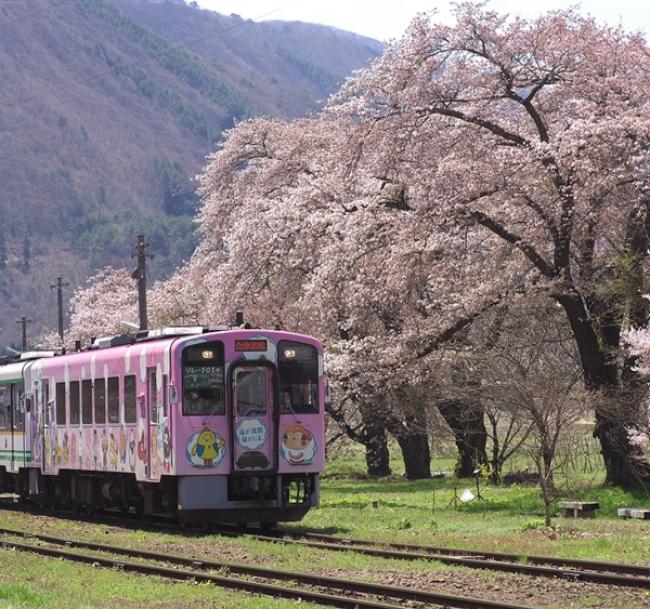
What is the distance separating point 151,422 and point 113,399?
177 centimetres

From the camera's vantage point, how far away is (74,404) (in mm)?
23328

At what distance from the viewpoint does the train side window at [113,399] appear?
69.5ft

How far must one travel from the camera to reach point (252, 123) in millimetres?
44000

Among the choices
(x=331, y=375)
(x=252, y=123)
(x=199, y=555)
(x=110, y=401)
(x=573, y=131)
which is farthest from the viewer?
(x=252, y=123)

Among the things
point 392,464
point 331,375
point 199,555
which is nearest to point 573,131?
point 331,375

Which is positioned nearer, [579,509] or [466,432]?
[579,509]

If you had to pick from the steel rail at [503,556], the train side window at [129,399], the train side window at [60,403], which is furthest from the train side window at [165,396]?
the train side window at [60,403]

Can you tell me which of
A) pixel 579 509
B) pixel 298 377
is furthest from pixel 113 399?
pixel 579 509

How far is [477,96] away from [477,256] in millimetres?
3348

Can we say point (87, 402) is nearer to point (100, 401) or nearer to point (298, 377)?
point (100, 401)

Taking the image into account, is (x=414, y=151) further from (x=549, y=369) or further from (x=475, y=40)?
(x=549, y=369)

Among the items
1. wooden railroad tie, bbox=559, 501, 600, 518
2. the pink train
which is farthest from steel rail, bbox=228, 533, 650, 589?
wooden railroad tie, bbox=559, 501, 600, 518

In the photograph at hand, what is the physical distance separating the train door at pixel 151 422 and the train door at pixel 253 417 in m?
1.24

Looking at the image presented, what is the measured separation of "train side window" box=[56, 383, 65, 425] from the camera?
2378cm
